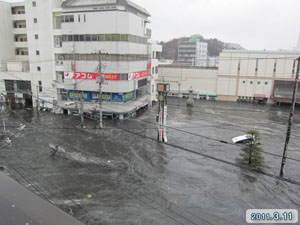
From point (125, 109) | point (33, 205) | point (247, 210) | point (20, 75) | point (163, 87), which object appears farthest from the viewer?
point (20, 75)

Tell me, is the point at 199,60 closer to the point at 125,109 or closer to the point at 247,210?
the point at 125,109

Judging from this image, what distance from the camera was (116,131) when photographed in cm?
2748

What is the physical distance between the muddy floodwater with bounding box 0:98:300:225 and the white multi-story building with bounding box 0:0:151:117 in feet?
17.4

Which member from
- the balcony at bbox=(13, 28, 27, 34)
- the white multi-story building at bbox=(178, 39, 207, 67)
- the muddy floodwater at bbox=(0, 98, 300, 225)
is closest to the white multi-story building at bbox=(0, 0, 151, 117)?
the balcony at bbox=(13, 28, 27, 34)

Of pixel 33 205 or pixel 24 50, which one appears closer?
pixel 33 205

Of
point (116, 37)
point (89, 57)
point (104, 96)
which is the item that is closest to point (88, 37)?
point (89, 57)

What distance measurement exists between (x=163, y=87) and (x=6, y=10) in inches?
1268

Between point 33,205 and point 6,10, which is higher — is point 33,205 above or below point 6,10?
below

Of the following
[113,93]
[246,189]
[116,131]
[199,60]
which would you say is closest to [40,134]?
[116,131]

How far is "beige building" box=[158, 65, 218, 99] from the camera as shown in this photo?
47500 mm

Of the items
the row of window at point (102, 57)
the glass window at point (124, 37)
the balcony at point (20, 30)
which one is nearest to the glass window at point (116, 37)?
the glass window at point (124, 37)

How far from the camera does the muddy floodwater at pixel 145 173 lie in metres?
13.0

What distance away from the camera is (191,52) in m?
107

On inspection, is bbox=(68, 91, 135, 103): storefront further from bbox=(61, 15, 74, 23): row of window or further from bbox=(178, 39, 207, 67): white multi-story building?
bbox=(178, 39, 207, 67): white multi-story building
